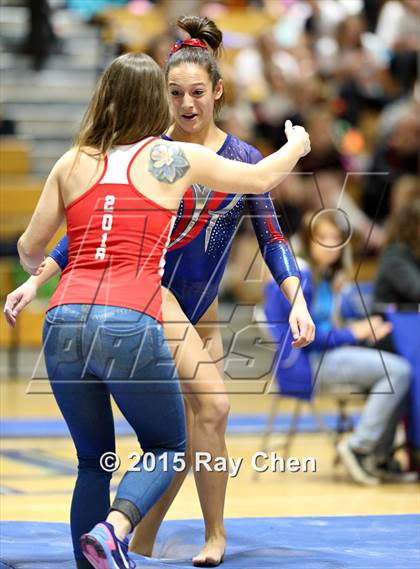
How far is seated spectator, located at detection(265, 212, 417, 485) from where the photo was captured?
6.52m

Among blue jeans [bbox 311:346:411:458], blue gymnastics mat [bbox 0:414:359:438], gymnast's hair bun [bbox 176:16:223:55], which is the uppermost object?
gymnast's hair bun [bbox 176:16:223:55]

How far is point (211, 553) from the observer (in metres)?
4.08

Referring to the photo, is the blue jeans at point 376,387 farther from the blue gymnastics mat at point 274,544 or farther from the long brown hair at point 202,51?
the long brown hair at point 202,51

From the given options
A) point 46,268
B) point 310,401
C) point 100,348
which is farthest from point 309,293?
point 100,348

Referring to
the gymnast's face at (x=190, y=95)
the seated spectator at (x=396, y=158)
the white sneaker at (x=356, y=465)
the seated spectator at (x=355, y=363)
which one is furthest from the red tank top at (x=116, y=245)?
the seated spectator at (x=396, y=158)

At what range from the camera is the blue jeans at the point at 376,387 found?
655cm

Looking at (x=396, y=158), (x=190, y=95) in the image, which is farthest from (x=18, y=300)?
(x=396, y=158)

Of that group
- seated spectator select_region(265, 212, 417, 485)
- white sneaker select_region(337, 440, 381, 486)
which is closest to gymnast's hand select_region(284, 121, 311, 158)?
seated spectator select_region(265, 212, 417, 485)

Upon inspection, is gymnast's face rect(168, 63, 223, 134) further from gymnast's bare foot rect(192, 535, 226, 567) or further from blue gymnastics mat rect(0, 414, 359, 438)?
blue gymnastics mat rect(0, 414, 359, 438)

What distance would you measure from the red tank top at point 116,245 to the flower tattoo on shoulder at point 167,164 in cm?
6

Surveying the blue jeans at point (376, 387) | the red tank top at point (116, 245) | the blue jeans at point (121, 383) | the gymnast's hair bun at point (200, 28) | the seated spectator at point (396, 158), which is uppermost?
the gymnast's hair bun at point (200, 28)

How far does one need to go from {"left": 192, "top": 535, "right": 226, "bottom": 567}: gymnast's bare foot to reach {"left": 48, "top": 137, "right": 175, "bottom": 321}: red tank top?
1.03m

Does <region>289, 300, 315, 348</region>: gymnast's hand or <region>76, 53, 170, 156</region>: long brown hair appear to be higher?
<region>76, 53, 170, 156</region>: long brown hair

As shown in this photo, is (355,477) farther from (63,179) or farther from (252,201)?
(63,179)
